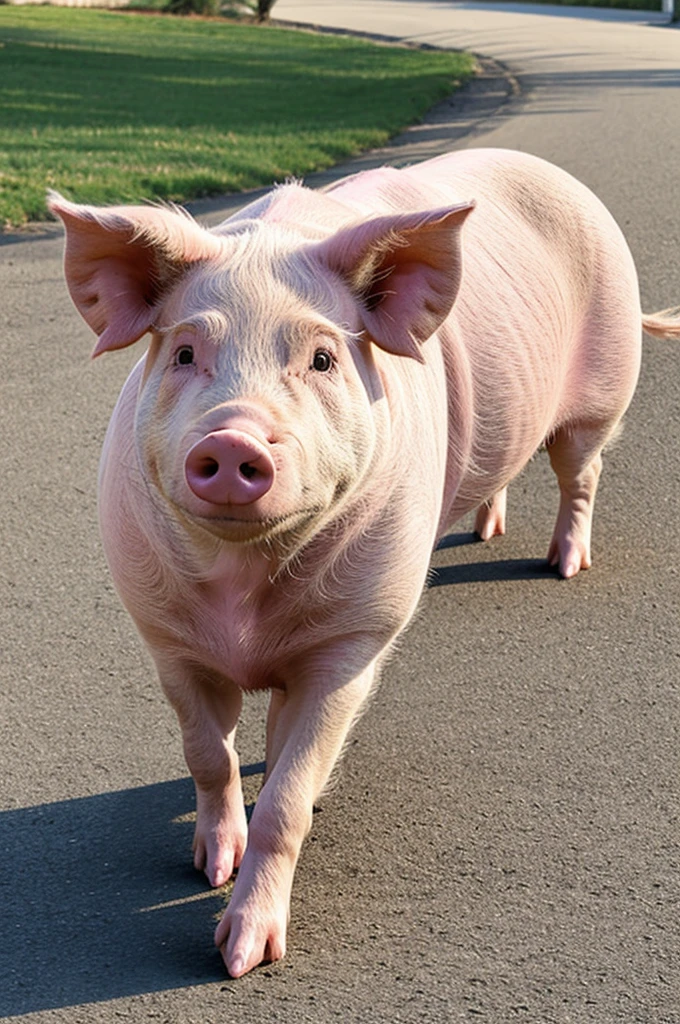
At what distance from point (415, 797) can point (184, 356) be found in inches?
61.7

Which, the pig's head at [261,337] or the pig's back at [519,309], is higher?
the pig's head at [261,337]

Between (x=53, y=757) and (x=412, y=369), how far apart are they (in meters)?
1.49

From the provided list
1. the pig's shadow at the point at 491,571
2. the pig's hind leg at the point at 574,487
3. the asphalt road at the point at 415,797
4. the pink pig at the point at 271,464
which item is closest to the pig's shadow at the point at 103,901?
the asphalt road at the point at 415,797

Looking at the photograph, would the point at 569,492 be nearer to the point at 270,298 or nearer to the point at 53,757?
the point at 53,757

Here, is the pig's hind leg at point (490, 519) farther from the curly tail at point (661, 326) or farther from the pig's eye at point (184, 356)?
the pig's eye at point (184, 356)

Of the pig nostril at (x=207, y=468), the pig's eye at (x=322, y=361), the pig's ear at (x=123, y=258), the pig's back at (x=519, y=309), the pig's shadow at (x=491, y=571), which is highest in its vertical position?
the pig's ear at (x=123, y=258)

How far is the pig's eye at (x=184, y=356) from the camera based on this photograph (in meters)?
3.16

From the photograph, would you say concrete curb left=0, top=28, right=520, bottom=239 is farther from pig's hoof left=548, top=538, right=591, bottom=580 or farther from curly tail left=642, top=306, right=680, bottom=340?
pig's hoof left=548, top=538, right=591, bottom=580

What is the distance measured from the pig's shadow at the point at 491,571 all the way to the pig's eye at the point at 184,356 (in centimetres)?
260

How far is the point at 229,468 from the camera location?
9.37 feet

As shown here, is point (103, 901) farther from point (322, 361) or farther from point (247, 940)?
point (322, 361)

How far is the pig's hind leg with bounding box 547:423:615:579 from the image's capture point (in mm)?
5488

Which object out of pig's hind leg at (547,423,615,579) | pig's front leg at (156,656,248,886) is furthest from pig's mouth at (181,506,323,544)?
pig's hind leg at (547,423,615,579)

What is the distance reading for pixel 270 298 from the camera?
3191mm
